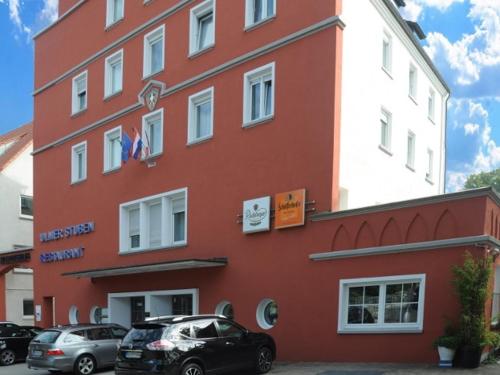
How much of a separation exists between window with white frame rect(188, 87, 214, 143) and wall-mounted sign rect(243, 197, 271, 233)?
3514 millimetres

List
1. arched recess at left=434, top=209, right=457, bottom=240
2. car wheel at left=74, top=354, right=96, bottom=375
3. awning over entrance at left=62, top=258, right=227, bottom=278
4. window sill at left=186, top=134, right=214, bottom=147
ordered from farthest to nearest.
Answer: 1. window sill at left=186, top=134, right=214, bottom=147
2. awning over entrance at left=62, top=258, right=227, bottom=278
3. car wheel at left=74, top=354, right=96, bottom=375
4. arched recess at left=434, top=209, right=457, bottom=240

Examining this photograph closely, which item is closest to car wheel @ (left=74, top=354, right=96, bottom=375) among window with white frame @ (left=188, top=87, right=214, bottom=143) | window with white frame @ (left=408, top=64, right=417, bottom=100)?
window with white frame @ (left=188, top=87, right=214, bottom=143)

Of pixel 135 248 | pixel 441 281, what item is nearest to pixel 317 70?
pixel 441 281

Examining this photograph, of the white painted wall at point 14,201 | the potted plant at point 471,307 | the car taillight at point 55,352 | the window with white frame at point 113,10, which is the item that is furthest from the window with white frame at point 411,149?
the white painted wall at point 14,201

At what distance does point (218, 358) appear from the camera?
12797mm

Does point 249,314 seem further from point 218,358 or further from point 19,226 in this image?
point 19,226

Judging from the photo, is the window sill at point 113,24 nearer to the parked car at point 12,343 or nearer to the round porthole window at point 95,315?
the round porthole window at point 95,315

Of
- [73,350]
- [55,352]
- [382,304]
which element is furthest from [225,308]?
[382,304]

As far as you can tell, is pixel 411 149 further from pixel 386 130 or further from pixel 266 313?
pixel 266 313

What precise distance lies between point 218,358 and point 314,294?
3.94 meters

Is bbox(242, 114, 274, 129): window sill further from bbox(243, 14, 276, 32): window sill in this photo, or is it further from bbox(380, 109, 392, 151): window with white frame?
bbox(380, 109, 392, 151): window with white frame

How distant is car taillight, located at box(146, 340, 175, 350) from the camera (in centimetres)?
1212

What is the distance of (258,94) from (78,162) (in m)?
11.3

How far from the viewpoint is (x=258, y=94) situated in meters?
18.7
